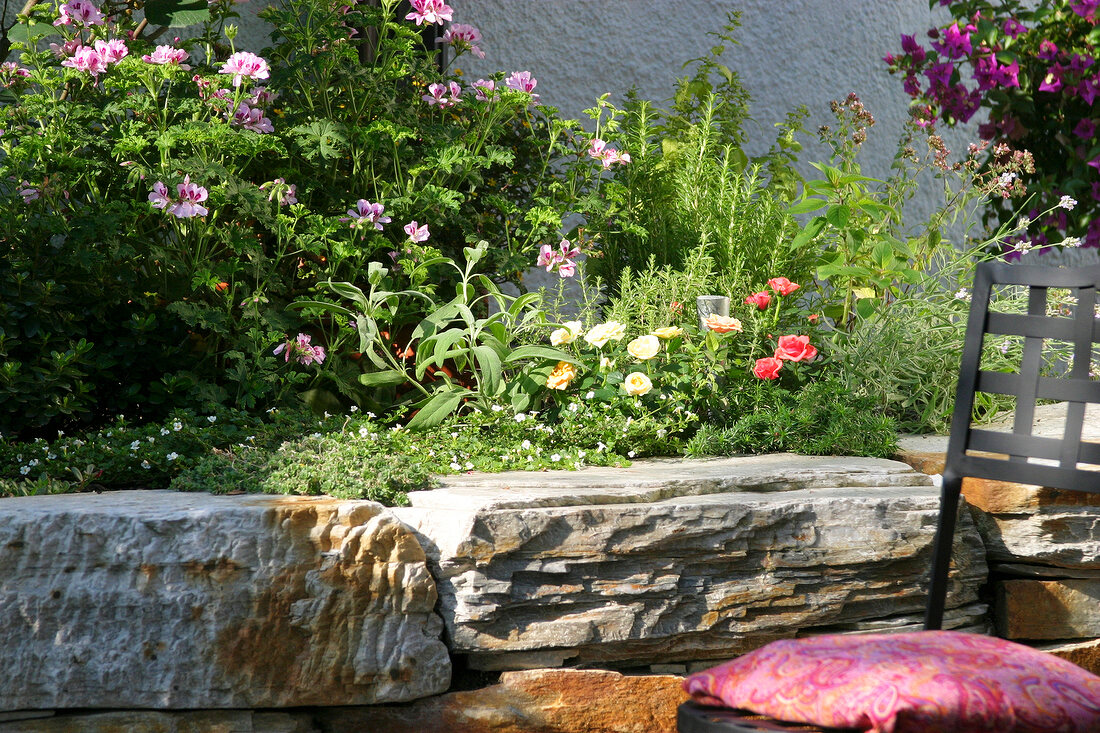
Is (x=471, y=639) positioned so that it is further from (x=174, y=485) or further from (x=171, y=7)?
(x=171, y=7)

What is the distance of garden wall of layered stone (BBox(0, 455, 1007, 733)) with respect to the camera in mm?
1738

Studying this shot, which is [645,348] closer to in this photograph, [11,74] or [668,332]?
[668,332]

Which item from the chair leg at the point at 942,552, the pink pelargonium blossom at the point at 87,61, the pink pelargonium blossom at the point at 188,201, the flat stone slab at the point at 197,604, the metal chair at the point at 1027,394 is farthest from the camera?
the pink pelargonium blossom at the point at 87,61

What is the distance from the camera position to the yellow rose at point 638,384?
254 cm

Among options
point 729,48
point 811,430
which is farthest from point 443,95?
point 729,48

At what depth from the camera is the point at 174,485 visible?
2076mm

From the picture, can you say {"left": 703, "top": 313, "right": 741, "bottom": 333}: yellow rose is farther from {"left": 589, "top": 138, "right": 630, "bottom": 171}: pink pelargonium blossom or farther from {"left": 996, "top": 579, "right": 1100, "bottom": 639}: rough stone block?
{"left": 996, "top": 579, "right": 1100, "bottom": 639}: rough stone block

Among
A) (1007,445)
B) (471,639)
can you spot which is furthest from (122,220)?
(1007,445)

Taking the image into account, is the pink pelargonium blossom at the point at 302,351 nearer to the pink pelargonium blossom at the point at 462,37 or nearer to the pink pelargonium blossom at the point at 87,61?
the pink pelargonium blossom at the point at 87,61

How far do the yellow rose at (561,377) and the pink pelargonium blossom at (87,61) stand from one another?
4.94 feet

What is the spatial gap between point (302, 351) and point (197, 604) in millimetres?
1000

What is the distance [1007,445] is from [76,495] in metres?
1.79

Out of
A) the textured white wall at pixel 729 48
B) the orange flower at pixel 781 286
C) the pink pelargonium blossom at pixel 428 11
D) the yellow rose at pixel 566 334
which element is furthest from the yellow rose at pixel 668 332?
the textured white wall at pixel 729 48

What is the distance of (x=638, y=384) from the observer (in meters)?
2.54
